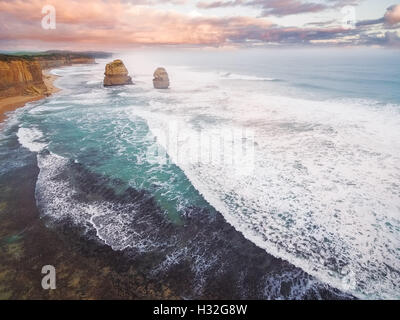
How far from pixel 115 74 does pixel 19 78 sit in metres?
14.1

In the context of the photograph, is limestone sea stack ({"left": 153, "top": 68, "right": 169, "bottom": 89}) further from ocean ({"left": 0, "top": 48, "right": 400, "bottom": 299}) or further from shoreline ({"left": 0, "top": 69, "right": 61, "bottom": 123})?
A: ocean ({"left": 0, "top": 48, "right": 400, "bottom": 299})

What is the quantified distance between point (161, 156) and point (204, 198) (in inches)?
205

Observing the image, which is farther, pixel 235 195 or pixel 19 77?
pixel 19 77

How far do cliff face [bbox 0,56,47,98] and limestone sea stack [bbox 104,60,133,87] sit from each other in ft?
33.1

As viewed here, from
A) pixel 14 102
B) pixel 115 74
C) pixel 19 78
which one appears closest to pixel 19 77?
pixel 19 78

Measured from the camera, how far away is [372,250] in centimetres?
713

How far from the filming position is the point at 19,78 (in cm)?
3189

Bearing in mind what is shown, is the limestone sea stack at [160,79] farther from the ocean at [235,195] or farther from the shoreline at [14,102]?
the ocean at [235,195]

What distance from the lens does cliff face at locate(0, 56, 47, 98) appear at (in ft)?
97.9

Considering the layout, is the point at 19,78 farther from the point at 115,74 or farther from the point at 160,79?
the point at 160,79

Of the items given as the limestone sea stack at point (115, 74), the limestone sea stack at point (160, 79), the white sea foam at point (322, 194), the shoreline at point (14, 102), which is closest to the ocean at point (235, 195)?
the white sea foam at point (322, 194)

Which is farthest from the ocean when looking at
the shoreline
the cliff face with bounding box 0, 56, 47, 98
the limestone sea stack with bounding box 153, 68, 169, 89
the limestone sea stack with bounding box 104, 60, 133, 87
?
the limestone sea stack with bounding box 104, 60, 133, 87
